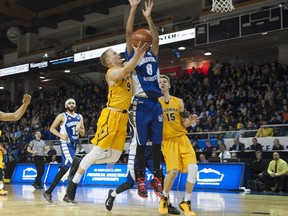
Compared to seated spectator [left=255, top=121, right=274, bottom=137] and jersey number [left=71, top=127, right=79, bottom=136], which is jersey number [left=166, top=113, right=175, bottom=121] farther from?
seated spectator [left=255, top=121, right=274, bottom=137]

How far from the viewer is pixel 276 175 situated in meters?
11.9

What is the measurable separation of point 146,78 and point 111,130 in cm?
87

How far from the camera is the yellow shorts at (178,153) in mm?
5801

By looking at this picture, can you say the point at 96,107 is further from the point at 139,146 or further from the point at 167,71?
the point at 139,146

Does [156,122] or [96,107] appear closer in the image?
[156,122]

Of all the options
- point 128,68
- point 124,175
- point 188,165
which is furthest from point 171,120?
point 124,175

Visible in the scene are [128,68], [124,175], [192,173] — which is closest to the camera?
[128,68]

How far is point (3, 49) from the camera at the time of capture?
32844 millimetres

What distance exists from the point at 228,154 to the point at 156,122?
8443 millimetres

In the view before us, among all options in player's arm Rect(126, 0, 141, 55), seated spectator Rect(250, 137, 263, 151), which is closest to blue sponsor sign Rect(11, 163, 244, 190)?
seated spectator Rect(250, 137, 263, 151)

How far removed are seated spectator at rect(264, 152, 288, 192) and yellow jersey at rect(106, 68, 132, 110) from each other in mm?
7134

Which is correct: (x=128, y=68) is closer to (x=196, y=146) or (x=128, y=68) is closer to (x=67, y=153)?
(x=67, y=153)

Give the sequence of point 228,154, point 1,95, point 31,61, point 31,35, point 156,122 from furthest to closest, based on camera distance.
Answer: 1. point 1,95
2. point 31,35
3. point 31,61
4. point 228,154
5. point 156,122

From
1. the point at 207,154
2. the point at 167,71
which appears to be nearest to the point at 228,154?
the point at 207,154
